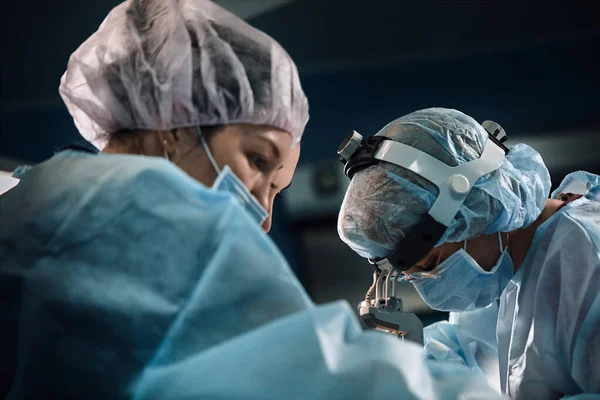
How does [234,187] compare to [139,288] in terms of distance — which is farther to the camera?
[234,187]

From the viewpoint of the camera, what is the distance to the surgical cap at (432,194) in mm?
1639

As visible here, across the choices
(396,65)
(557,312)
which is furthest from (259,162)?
(396,65)

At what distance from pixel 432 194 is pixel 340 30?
1078mm

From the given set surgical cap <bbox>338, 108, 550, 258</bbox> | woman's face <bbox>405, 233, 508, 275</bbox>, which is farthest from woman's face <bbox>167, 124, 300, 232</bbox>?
woman's face <bbox>405, 233, 508, 275</bbox>

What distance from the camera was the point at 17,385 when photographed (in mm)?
956

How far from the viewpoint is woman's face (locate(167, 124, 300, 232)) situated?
117 centimetres

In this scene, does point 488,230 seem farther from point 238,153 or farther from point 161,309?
point 161,309

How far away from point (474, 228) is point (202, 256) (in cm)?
94

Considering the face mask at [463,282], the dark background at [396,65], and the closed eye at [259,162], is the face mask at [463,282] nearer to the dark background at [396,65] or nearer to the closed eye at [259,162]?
the closed eye at [259,162]

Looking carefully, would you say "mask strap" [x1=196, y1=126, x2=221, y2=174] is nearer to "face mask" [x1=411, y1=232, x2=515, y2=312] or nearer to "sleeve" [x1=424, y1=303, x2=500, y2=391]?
"face mask" [x1=411, y1=232, x2=515, y2=312]

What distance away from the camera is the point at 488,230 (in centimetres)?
170

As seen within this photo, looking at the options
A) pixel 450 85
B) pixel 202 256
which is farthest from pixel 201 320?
pixel 450 85

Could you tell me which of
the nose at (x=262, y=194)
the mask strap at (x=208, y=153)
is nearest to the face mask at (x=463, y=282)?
the nose at (x=262, y=194)

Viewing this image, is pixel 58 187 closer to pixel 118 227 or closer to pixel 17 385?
pixel 118 227
